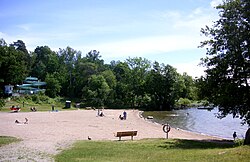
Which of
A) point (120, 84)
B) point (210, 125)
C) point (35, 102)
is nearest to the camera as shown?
point (210, 125)

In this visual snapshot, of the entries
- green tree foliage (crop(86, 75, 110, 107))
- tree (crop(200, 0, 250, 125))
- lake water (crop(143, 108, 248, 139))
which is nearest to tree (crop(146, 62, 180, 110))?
green tree foliage (crop(86, 75, 110, 107))

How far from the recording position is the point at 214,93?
23.8 m

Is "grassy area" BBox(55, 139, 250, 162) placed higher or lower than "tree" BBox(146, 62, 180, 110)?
lower

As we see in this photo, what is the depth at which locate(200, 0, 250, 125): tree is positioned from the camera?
21953 mm

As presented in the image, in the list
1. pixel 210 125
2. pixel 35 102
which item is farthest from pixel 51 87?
pixel 210 125

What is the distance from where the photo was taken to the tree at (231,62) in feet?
72.0

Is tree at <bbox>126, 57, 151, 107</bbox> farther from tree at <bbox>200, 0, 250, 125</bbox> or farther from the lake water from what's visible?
tree at <bbox>200, 0, 250, 125</bbox>

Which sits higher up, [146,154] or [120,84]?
[120,84]

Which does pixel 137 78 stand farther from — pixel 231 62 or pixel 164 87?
pixel 231 62

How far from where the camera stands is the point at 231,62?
888 inches

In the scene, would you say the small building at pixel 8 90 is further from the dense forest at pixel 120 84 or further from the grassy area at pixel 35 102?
the grassy area at pixel 35 102

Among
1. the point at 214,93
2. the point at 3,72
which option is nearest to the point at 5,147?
the point at 214,93

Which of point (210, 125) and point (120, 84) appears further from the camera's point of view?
point (120, 84)

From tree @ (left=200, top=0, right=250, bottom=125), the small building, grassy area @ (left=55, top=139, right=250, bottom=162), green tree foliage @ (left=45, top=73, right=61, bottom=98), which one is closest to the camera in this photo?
grassy area @ (left=55, top=139, right=250, bottom=162)
